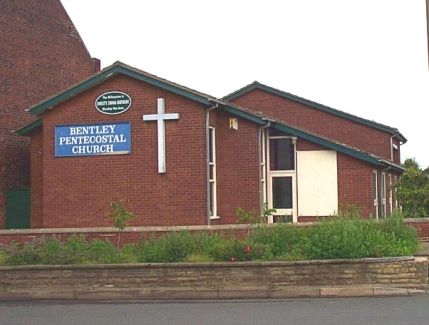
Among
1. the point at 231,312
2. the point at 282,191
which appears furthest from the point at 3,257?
the point at 282,191

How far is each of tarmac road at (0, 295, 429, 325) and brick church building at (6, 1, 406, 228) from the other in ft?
26.9

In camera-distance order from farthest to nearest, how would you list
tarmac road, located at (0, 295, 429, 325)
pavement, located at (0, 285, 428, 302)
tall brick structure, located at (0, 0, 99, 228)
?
tall brick structure, located at (0, 0, 99, 228) < pavement, located at (0, 285, 428, 302) < tarmac road, located at (0, 295, 429, 325)

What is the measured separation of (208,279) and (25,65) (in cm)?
1497

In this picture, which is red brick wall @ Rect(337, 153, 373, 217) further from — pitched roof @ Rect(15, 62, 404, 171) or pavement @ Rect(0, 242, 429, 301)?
pavement @ Rect(0, 242, 429, 301)

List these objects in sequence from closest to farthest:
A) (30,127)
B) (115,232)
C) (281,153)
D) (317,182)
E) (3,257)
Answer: (3,257), (115,232), (30,127), (317,182), (281,153)

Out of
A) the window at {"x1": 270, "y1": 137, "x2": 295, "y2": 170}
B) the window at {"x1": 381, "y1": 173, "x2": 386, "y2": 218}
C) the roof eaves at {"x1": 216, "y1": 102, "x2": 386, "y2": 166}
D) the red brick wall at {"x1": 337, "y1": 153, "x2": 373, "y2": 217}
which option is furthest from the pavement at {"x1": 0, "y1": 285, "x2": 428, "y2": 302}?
the window at {"x1": 381, "y1": 173, "x2": 386, "y2": 218}

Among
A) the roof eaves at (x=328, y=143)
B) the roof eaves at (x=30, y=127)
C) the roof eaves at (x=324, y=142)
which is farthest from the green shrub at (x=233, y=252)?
the roof eaves at (x=30, y=127)

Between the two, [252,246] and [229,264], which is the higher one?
[252,246]

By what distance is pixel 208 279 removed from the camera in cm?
1606

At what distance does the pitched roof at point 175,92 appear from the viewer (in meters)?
23.1

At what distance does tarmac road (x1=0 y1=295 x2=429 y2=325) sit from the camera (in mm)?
12023

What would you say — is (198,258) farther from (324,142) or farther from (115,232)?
(324,142)

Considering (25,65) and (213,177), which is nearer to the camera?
(213,177)

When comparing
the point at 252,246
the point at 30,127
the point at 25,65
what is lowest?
the point at 252,246
